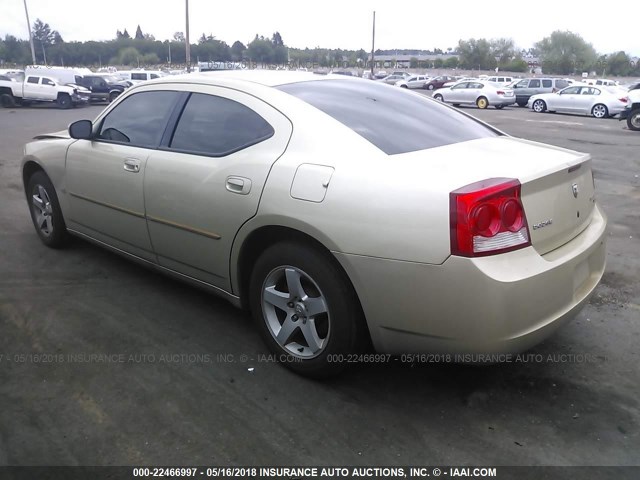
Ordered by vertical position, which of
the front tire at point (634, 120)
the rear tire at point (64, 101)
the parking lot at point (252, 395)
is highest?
the parking lot at point (252, 395)

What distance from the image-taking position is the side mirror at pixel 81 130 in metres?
4.21

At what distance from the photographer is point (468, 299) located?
2.40 meters

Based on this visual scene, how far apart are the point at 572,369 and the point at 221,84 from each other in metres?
2.67

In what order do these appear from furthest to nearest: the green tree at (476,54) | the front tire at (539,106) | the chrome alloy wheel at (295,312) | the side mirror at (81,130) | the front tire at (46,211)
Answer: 1. the green tree at (476,54)
2. the front tire at (539,106)
3. the front tire at (46,211)
4. the side mirror at (81,130)
5. the chrome alloy wheel at (295,312)

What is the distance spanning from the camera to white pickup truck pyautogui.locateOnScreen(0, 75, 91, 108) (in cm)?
2695

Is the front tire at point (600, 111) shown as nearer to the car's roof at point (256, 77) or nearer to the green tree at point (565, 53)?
the car's roof at point (256, 77)

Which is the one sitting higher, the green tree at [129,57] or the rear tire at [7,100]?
the green tree at [129,57]

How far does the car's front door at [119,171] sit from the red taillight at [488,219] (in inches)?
86.4

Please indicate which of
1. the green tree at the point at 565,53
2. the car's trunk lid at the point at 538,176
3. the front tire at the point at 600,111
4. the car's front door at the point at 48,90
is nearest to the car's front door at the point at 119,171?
the car's trunk lid at the point at 538,176

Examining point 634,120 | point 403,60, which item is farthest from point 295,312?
point 403,60

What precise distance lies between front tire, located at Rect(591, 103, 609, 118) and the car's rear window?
22.5 meters

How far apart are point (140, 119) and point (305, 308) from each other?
201 cm

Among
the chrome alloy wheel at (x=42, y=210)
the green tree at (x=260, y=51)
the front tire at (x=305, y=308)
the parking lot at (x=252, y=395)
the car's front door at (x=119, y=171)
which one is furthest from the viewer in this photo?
the green tree at (x=260, y=51)

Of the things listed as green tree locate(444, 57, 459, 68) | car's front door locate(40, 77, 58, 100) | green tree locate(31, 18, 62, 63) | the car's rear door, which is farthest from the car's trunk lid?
green tree locate(31, 18, 62, 63)
